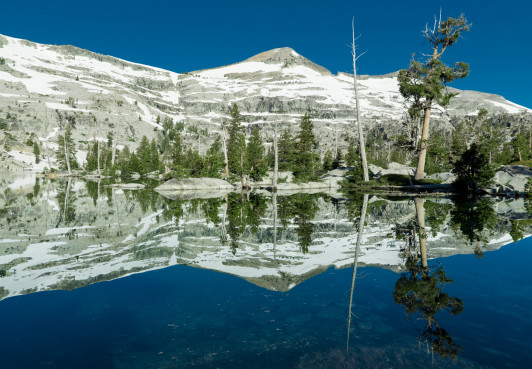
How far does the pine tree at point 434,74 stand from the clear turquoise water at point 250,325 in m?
25.5

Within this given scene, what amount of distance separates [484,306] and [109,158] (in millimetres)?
100674

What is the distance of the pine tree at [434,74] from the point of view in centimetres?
2775

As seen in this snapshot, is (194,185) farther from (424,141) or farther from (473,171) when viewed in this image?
(473,171)

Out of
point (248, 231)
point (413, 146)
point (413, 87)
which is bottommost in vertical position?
point (248, 231)

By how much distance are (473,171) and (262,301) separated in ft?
86.4

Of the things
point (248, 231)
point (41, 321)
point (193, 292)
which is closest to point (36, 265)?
point (41, 321)

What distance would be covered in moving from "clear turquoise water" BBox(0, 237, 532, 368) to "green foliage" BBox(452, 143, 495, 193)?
69.8ft

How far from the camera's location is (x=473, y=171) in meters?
25.3

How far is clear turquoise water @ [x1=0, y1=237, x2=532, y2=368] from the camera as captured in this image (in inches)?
132

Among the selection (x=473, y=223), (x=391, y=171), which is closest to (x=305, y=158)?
(x=391, y=171)

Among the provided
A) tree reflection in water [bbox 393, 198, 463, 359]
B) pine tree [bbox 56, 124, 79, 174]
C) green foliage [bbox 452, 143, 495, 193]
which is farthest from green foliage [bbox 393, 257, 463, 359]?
pine tree [bbox 56, 124, 79, 174]

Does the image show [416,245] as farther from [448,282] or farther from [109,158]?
[109,158]

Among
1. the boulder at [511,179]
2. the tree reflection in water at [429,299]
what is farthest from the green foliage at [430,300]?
the boulder at [511,179]

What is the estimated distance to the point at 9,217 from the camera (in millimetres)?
13461
